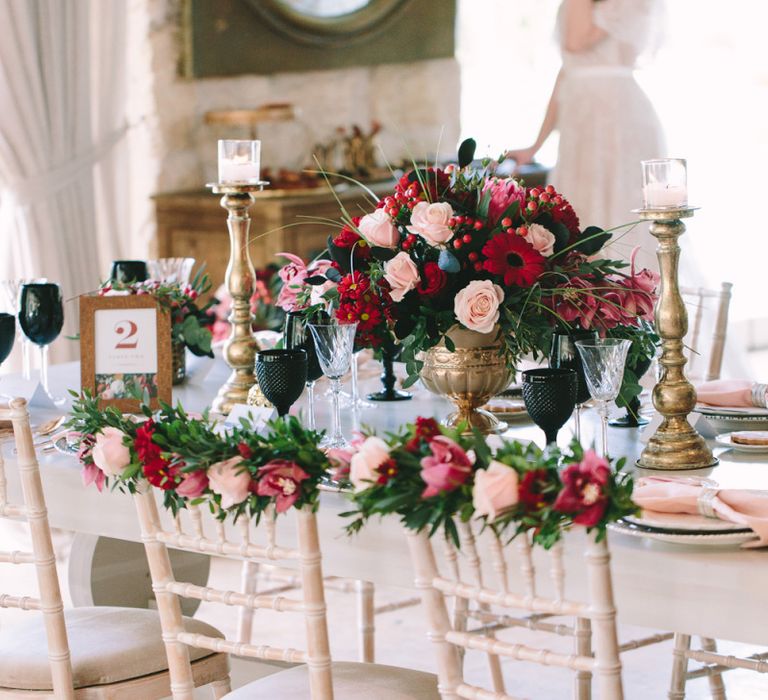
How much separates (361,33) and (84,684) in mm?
3993

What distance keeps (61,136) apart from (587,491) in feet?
11.2

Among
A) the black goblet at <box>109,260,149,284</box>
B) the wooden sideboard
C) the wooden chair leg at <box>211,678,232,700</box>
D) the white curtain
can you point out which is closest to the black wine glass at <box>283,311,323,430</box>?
the wooden chair leg at <box>211,678,232,700</box>

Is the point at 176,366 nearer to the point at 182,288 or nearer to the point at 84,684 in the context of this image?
the point at 182,288

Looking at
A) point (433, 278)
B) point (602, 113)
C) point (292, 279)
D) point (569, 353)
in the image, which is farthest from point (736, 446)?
point (602, 113)

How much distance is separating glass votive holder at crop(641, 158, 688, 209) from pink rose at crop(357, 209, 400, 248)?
381 mm

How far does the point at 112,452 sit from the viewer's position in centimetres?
148

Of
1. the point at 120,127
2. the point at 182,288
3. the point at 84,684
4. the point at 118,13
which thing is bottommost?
the point at 84,684

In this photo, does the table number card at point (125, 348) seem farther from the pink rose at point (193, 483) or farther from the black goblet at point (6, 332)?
the pink rose at point (193, 483)

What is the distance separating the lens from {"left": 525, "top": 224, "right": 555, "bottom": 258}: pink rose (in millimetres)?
1916

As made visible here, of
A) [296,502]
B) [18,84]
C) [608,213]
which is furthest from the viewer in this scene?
[608,213]

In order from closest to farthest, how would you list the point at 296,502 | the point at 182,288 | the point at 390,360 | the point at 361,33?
the point at 296,502
the point at 390,360
the point at 182,288
the point at 361,33

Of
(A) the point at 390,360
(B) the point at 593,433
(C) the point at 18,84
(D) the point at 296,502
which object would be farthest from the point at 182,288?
(C) the point at 18,84

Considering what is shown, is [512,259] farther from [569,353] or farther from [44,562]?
[44,562]

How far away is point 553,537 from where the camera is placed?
1.23 m
